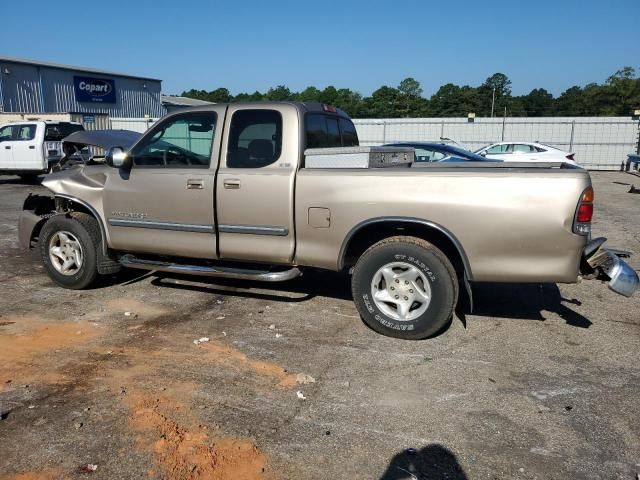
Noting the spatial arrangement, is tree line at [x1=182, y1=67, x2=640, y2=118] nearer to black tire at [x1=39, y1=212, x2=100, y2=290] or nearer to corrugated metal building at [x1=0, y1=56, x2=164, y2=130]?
corrugated metal building at [x1=0, y1=56, x2=164, y2=130]

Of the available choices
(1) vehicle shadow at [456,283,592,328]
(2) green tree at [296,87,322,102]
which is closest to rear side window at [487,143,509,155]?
(1) vehicle shadow at [456,283,592,328]

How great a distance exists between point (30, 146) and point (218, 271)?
14.2 m

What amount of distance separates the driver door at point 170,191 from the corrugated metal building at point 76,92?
60.8 ft

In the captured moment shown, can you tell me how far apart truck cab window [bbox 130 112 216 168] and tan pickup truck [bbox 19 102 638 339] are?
0.01m

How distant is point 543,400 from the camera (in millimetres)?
3539

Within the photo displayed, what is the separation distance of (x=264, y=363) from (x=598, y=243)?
284 centimetres

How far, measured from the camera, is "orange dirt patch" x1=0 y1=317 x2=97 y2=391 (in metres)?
3.82

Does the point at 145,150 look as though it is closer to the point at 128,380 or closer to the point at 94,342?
the point at 94,342

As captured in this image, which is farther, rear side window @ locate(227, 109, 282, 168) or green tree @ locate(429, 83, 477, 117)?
green tree @ locate(429, 83, 477, 117)

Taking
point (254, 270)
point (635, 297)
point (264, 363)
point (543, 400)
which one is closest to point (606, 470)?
point (543, 400)

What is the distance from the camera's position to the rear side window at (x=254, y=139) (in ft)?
15.9

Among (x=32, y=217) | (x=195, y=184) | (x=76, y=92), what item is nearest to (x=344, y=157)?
(x=195, y=184)

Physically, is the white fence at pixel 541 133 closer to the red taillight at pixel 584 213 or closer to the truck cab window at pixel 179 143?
the truck cab window at pixel 179 143

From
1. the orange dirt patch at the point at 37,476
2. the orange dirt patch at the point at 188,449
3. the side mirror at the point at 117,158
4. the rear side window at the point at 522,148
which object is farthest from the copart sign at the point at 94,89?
the orange dirt patch at the point at 37,476
